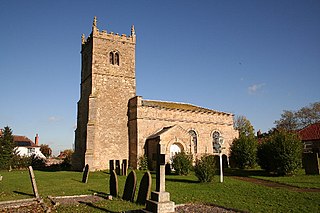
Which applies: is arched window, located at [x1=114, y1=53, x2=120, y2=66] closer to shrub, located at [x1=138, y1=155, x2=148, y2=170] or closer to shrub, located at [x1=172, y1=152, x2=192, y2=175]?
shrub, located at [x1=138, y1=155, x2=148, y2=170]

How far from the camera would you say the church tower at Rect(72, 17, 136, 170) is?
1078 inches

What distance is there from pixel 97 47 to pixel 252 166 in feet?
70.7

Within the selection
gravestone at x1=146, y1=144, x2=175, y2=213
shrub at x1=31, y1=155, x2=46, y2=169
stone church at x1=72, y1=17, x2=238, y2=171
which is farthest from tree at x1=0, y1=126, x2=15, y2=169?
gravestone at x1=146, y1=144, x2=175, y2=213

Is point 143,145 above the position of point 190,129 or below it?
below

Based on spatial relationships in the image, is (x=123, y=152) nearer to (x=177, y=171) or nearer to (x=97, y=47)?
(x=177, y=171)

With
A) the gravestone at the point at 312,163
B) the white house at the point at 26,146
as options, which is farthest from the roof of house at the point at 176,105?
the white house at the point at 26,146

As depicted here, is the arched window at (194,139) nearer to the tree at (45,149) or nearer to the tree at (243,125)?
the tree at (243,125)

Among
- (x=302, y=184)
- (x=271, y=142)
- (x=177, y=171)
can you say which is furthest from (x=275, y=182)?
(x=177, y=171)

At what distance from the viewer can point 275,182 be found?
16.3 metres

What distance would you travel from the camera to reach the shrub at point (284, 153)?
19.0 m

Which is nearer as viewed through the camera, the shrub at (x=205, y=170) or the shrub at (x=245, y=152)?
the shrub at (x=205, y=170)

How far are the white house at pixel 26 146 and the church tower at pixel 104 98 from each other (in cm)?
3376

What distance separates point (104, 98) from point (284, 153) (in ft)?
61.9

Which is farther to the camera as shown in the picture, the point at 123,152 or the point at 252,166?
the point at 123,152
